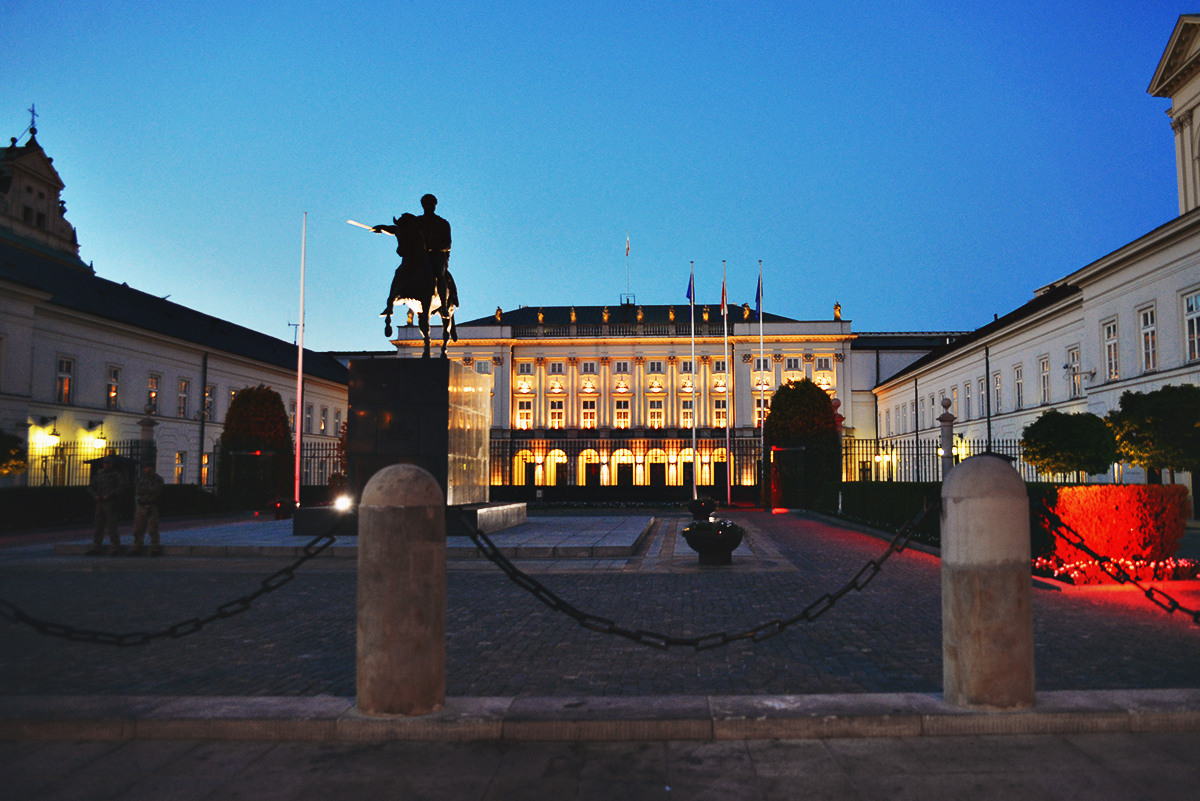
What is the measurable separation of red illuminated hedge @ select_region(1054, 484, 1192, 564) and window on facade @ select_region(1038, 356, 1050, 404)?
32.0m

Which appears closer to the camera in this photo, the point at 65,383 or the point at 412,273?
the point at 412,273

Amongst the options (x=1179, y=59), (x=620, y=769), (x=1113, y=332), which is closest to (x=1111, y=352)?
(x=1113, y=332)

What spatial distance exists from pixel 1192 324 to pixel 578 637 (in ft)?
93.3

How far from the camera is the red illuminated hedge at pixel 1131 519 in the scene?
10.8m

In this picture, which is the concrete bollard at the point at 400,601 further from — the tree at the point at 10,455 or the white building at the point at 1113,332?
the white building at the point at 1113,332

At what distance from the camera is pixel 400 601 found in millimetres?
4559

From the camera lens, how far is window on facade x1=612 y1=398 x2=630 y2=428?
79750mm

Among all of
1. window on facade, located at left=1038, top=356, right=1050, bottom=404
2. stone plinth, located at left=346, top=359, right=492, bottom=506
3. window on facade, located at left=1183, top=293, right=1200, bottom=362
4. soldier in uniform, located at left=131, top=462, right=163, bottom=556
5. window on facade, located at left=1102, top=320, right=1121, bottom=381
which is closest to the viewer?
soldier in uniform, located at left=131, top=462, right=163, bottom=556

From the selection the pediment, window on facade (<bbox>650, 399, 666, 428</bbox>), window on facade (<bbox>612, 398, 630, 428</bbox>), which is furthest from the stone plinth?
window on facade (<bbox>612, 398, 630, 428</bbox>)

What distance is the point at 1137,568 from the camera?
1084 cm

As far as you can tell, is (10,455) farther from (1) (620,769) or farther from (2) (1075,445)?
(2) (1075,445)

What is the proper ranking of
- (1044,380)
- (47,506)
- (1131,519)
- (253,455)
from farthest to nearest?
(1044,380) → (253,455) → (47,506) → (1131,519)

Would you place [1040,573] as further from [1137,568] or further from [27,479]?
[27,479]

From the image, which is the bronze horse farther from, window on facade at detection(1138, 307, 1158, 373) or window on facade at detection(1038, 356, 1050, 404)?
window on facade at detection(1038, 356, 1050, 404)
